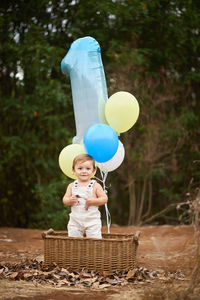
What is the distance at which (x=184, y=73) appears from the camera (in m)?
8.84

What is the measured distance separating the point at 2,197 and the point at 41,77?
2509 millimetres

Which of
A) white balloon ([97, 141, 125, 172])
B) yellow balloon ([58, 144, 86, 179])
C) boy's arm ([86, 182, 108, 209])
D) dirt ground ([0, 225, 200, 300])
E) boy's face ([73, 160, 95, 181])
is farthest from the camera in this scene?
white balloon ([97, 141, 125, 172])

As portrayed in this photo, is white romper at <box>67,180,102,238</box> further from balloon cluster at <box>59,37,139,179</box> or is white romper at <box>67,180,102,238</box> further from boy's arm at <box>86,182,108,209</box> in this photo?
balloon cluster at <box>59,37,139,179</box>

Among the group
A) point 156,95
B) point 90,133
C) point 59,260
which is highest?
point 156,95

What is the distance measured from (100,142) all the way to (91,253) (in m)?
0.96

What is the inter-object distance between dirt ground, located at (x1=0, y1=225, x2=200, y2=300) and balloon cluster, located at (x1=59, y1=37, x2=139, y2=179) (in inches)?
42.4

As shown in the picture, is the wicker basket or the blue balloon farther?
the blue balloon

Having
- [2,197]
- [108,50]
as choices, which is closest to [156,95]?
[108,50]

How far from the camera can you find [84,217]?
140 inches

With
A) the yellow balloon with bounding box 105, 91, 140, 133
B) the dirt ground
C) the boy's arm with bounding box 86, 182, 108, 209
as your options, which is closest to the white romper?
the boy's arm with bounding box 86, 182, 108, 209

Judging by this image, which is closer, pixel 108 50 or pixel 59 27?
pixel 108 50

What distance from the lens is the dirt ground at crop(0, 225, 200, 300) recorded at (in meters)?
2.74

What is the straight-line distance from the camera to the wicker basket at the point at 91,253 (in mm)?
3324

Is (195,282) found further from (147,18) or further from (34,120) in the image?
(147,18)
